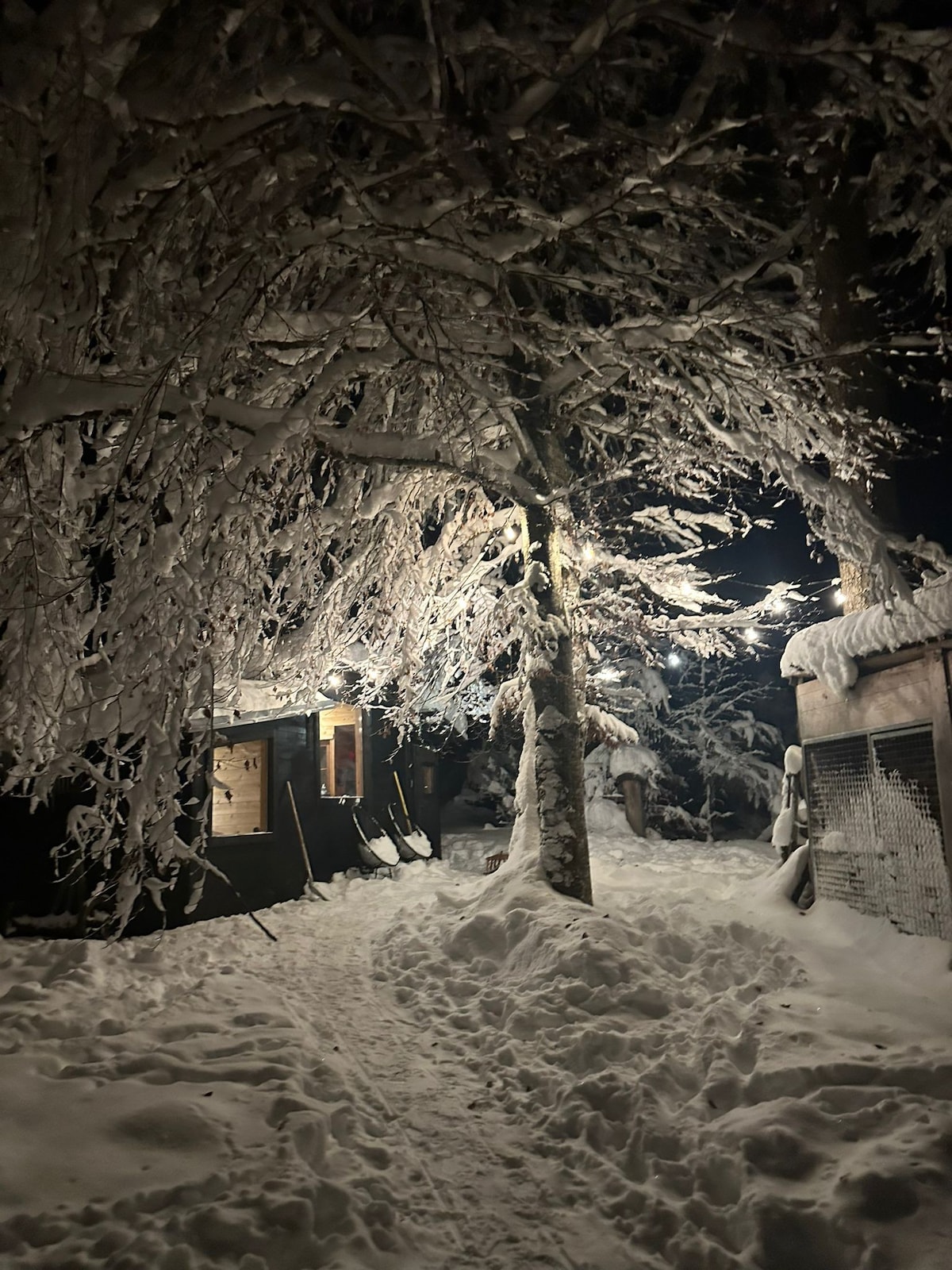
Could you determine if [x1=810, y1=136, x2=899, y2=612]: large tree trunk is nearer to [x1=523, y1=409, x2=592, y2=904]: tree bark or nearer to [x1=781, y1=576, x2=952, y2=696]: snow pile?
[x1=781, y1=576, x2=952, y2=696]: snow pile

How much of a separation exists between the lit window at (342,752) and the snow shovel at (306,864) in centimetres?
291

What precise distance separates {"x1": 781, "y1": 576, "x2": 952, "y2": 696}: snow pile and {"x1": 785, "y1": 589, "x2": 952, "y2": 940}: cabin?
0.05ft

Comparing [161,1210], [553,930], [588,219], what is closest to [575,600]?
[553,930]

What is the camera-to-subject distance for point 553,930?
24.4 ft

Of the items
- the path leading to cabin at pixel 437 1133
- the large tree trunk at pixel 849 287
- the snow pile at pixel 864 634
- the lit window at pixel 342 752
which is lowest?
the path leading to cabin at pixel 437 1133

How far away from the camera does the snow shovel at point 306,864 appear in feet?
45.2

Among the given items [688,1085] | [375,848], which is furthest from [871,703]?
[375,848]

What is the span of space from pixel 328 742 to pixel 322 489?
11.1m

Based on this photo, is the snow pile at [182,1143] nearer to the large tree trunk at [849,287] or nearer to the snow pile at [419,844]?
the large tree trunk at [849,287]

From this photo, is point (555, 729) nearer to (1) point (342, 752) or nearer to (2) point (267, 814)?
(2) point (267, 814)

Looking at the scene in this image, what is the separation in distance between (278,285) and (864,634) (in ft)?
21.3

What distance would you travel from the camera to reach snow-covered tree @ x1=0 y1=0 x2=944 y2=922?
4.22m

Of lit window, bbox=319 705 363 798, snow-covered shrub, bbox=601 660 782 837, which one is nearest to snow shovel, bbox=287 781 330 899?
lit window, bbox=319 705 363 798

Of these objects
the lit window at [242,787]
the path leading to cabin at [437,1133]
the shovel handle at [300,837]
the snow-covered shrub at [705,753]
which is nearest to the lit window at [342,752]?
the lit window at [242,787]
